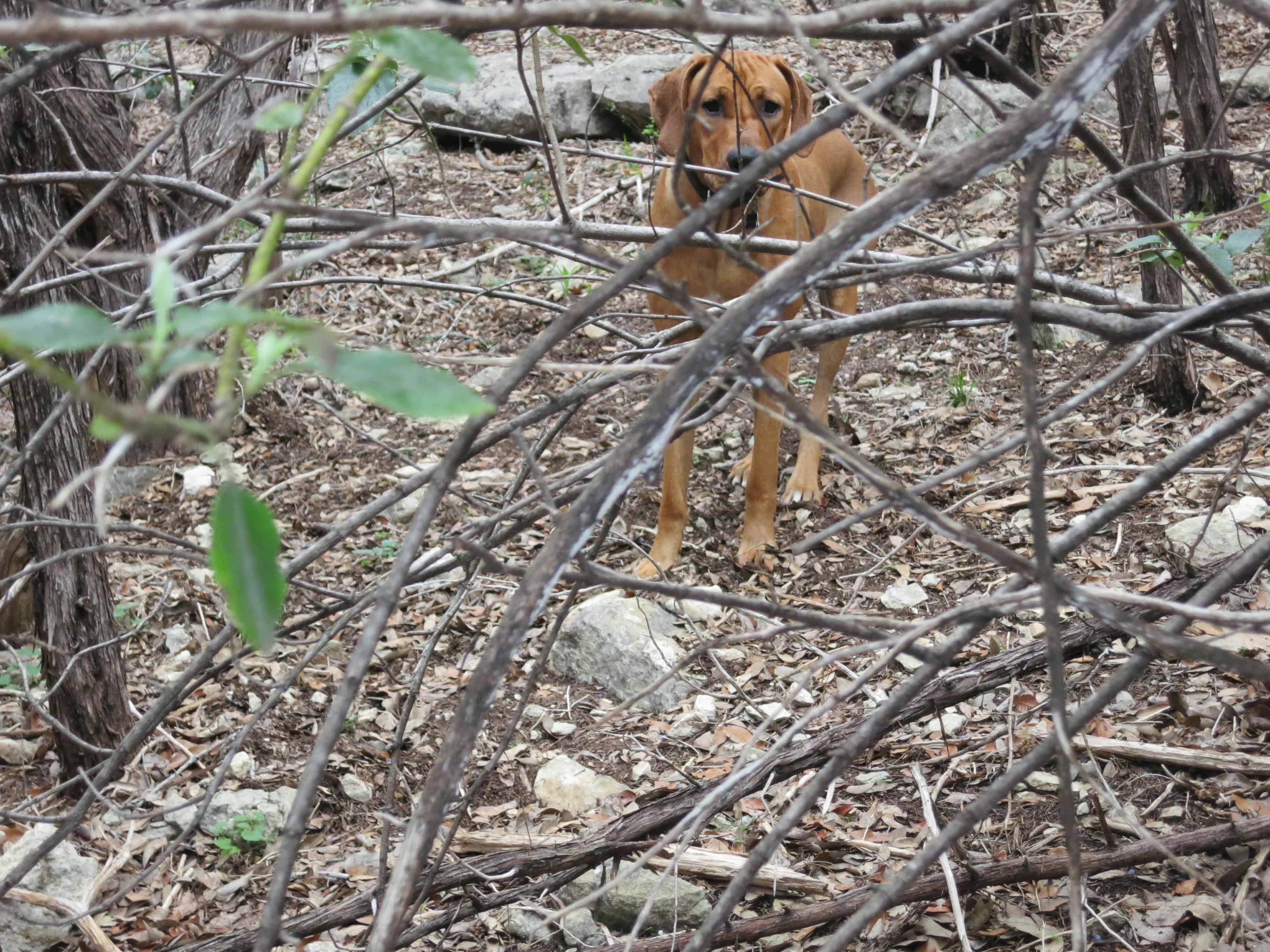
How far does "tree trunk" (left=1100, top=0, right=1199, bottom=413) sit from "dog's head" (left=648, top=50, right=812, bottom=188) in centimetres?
113

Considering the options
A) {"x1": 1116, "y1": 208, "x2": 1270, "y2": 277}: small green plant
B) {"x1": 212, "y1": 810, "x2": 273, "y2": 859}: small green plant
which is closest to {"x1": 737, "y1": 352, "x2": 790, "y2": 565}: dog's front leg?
{"x1": 1116, "y1": 208, "x2": 1270, "y2": 277}: small green plant

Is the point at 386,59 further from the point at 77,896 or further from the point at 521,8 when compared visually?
the point at 77,896

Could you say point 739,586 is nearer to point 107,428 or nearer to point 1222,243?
point 1222,243

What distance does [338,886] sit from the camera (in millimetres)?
2787

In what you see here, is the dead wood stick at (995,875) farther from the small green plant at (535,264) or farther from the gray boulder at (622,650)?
the small green plant at (535,264)

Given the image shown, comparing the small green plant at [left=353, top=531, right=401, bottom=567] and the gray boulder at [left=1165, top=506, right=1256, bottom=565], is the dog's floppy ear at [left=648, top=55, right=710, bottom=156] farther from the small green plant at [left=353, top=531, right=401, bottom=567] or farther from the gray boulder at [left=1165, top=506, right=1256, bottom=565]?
the gray boulder at [left=1165, top=506, right=1256, bottom=565]

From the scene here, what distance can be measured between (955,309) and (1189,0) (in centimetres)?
427

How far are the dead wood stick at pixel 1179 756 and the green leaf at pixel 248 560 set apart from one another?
7.03ft

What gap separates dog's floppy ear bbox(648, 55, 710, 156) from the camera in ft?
→ 13.4

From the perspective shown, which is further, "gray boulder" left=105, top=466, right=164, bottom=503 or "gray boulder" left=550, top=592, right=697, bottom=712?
"gray boulder" left=105, top=466, right=164, bottom=503

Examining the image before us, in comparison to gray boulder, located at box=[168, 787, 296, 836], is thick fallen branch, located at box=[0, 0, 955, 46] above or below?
above

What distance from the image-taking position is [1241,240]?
2154 millimetres

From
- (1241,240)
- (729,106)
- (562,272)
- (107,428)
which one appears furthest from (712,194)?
(107,428)

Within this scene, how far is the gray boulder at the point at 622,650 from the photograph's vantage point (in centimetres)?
353
